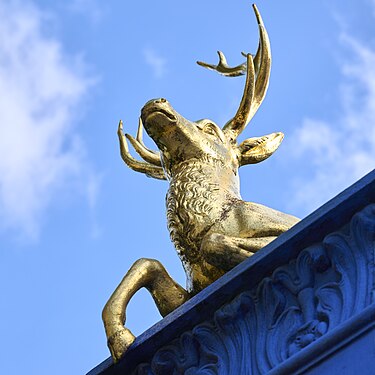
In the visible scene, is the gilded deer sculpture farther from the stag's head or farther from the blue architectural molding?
the blue architectural molding

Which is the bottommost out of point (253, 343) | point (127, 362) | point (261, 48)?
point (253, 343)

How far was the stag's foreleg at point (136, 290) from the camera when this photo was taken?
5.77 meters

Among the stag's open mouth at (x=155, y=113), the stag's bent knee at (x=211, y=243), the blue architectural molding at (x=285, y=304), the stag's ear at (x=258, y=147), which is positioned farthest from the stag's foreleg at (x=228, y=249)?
the stag's ear at (x=258, y=147)

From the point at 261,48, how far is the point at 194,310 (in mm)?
2320

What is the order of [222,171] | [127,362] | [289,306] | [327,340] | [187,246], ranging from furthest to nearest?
[222,171], [187,246], [127,362], [289,306], [327,340]

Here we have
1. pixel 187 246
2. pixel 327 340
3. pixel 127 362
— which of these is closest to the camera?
pixel 327 340

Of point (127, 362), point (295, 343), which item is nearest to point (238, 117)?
point (127, 362)

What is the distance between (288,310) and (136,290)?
1.27m

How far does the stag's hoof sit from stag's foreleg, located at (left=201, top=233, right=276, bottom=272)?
563 millimetres

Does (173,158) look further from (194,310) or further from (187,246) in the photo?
(194,310)

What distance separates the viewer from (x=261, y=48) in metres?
7.24

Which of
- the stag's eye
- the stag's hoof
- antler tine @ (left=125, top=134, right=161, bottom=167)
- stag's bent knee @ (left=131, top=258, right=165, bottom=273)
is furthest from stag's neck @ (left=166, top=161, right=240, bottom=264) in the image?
the stag's hoof

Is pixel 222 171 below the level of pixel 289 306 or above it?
above

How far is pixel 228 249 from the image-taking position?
235 inches
